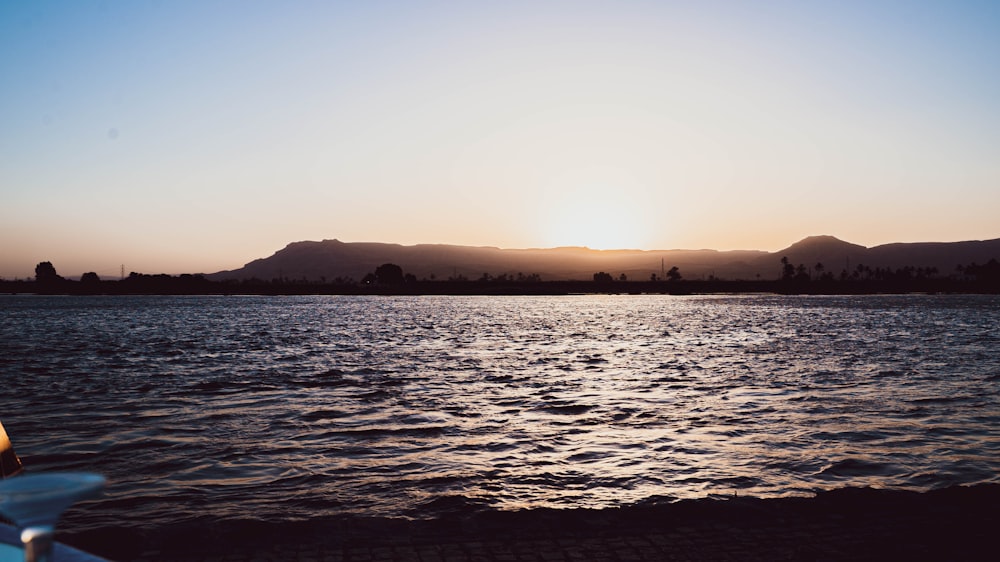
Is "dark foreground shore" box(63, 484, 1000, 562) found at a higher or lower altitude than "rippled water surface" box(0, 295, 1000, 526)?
higher

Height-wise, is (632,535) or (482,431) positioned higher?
(632,535)

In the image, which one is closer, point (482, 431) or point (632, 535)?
point (632, 535)

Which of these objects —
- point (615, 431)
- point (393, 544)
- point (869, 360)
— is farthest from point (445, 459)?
point (869, 360)

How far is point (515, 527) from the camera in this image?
31.6 feet

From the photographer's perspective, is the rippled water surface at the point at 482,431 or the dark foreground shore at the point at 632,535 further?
the rippled water surface at the point at 482,431

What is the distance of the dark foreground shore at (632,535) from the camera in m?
8.41

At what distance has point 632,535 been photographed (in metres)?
9.17

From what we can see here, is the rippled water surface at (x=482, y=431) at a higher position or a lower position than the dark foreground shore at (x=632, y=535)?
lower

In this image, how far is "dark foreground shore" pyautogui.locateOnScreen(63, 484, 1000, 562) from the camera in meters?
8.41

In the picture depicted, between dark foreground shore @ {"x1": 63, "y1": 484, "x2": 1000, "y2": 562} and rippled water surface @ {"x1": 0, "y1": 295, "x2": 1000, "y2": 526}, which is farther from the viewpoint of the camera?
rippled water surface @ {"x1": 0, "y1": 295, "x2": 1000, "y2": 526}

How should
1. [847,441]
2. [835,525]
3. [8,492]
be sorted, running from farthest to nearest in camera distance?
[847,441] < [835,525] < [8,492]

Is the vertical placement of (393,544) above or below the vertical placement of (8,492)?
below

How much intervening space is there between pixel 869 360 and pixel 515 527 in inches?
1519

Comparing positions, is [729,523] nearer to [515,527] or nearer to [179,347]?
[515,527]
